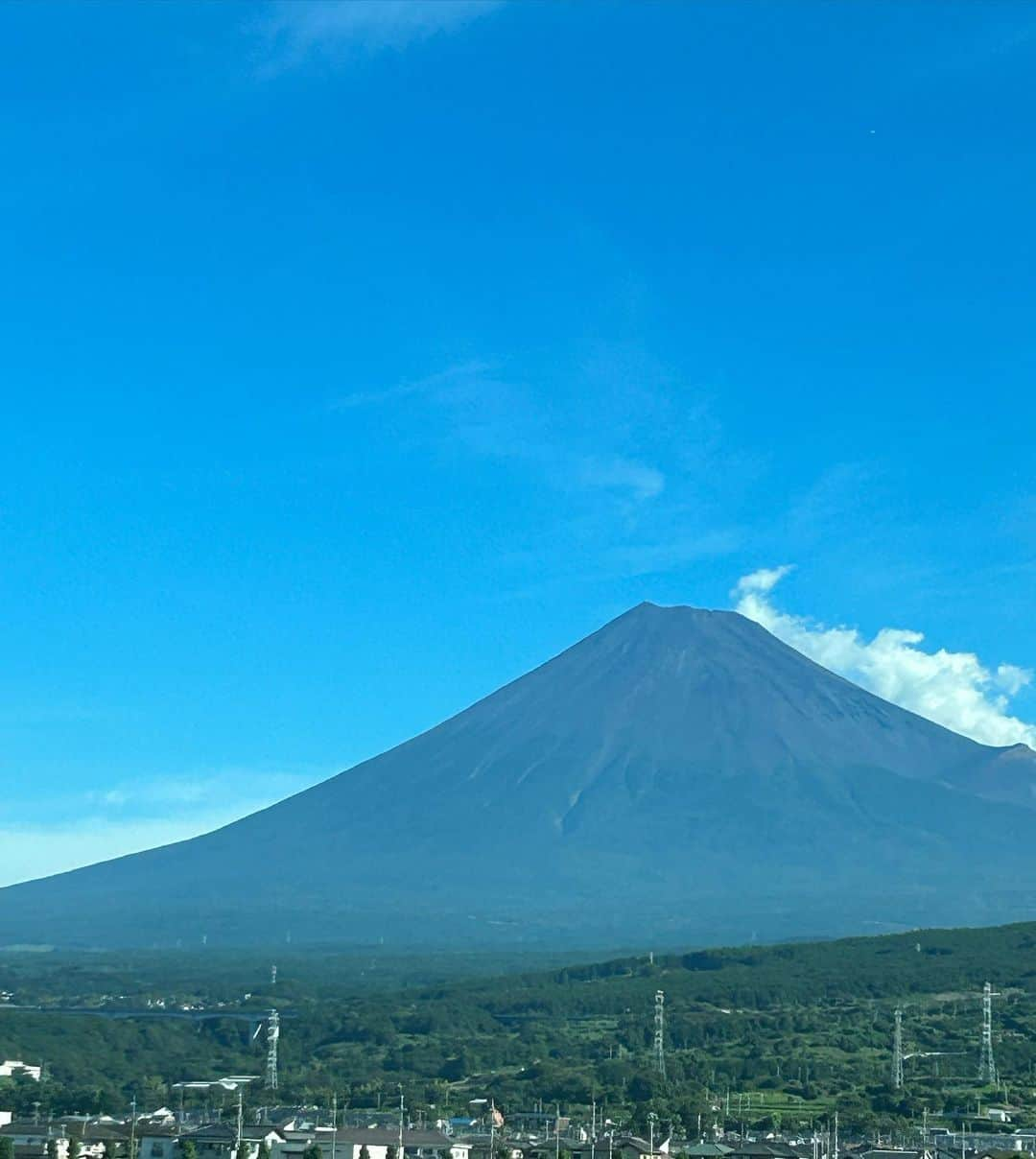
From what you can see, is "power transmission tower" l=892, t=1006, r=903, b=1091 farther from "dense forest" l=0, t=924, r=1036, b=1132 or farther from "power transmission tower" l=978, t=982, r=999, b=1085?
"power transmission tower" l=978, t=982, r=999, b=1085

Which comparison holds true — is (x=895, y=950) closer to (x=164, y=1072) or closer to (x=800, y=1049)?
(x=800, y=1049)

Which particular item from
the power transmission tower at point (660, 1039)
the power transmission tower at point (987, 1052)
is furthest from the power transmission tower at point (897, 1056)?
the power transmission tower at point (660, 1039)

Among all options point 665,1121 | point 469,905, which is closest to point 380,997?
point 665,1121

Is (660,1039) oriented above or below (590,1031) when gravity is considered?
below

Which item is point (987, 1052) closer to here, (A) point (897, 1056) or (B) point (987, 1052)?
(B) point (987, 1052)

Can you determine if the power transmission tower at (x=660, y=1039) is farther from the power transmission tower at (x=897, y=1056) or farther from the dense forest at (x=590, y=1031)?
the power transmission tower at (x=897, y=1056)

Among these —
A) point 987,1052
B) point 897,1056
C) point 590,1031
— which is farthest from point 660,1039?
point 987,1052

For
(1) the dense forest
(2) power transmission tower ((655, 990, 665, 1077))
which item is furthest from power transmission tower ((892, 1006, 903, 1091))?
(2) power transmission tower ((655, 990, 665, 1077))
